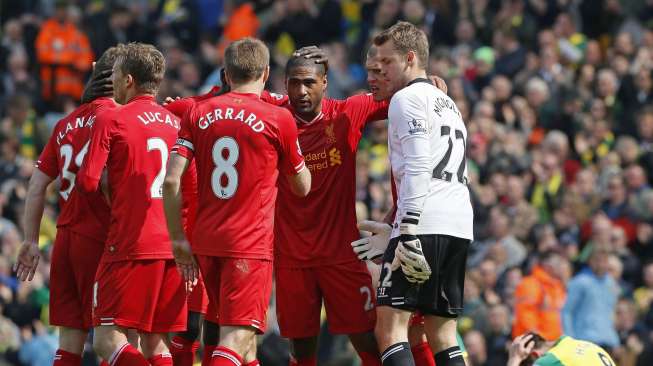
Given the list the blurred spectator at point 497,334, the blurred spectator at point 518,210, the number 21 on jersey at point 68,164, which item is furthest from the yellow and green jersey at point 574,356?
the blurred spectator at point 518,210

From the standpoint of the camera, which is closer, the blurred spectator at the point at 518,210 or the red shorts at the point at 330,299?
the red shorts at the point at 330,299

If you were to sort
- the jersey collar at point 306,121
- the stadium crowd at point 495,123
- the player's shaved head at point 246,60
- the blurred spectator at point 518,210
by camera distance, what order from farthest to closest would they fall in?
1. the blurred spectator at point 518,210
2. the stadium crowd at point 495,123
3. the jersey collar at point 306,121
4. the player's shaved head at point 246,60

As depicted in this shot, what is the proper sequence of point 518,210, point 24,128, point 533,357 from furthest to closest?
point 24,128 < point 518,210 < point 533,357

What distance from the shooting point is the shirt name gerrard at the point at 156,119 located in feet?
31.8

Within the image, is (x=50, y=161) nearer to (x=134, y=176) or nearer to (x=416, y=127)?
(x=134, y=176)

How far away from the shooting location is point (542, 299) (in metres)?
16.4

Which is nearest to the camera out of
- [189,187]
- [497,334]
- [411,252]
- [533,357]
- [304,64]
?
[411,252]

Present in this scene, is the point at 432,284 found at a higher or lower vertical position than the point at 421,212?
lower

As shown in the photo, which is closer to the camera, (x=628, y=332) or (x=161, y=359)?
(x=161, y=359)

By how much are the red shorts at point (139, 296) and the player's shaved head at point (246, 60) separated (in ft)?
4.90

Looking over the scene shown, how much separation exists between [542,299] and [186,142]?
27.2ft

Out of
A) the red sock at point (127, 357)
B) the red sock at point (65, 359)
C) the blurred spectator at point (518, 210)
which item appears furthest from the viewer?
the blurred spectator at point (518, 210)

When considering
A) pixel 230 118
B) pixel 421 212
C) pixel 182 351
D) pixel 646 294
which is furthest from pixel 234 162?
pixel 646 294

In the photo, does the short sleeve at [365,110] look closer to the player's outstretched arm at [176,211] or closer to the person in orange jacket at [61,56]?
the player's outstretched arm at [176,211]
